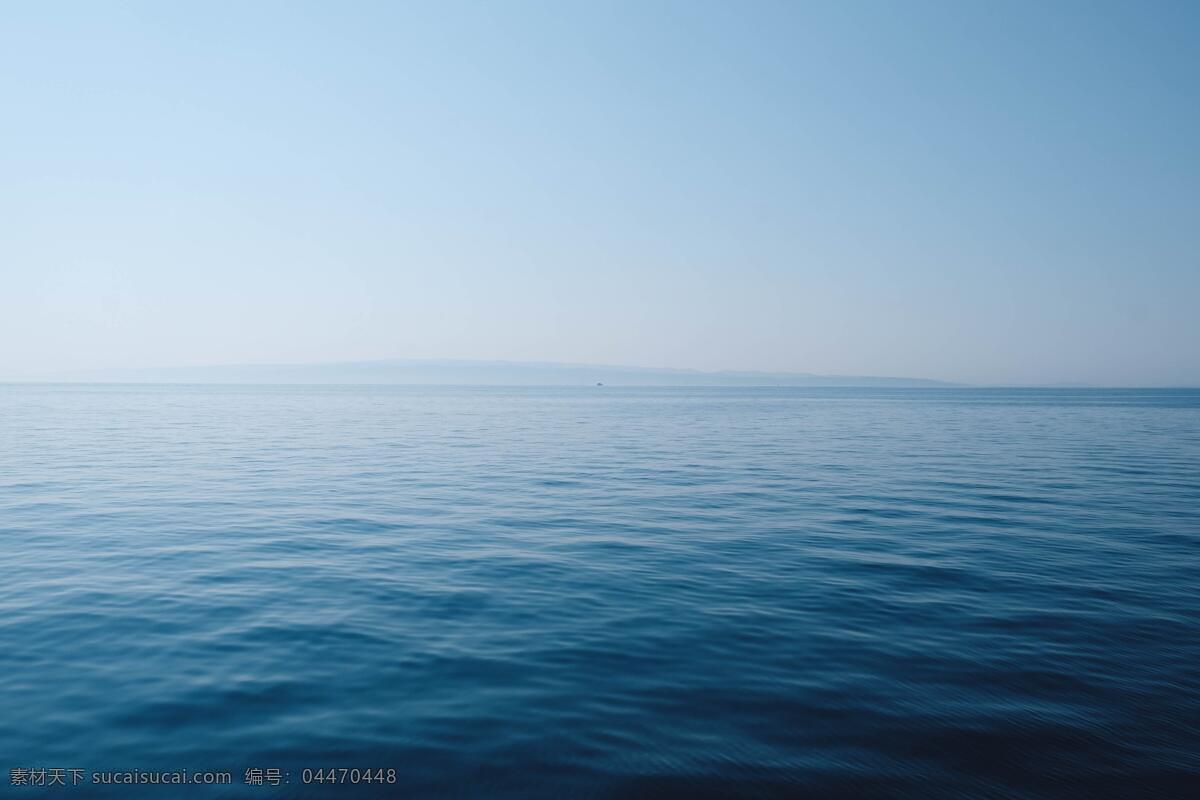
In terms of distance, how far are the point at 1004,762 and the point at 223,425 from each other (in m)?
66.7

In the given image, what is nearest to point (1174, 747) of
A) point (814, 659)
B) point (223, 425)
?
point (814, 659)

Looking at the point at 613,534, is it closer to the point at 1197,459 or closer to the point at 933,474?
the point at 933,474

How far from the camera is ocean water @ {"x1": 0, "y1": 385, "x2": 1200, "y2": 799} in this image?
6.66m

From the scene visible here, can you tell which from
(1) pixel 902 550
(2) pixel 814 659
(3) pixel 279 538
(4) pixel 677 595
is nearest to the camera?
(2) pixel 814 659

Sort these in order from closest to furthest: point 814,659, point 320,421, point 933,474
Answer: point 814,659
point 933,474
point 320,421

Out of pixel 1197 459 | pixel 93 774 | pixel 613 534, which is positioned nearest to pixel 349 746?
pixel 93 774

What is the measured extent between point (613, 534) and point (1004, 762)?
1143 centimetres

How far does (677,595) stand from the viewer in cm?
1215

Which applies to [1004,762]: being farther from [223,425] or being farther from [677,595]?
[223,425]

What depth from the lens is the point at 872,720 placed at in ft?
24.7

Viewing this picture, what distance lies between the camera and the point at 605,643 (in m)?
9.82

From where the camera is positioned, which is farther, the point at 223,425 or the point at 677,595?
the point at 223,425

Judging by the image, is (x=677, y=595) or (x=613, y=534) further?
(x=613, y=534)

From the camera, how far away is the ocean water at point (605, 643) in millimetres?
6664
